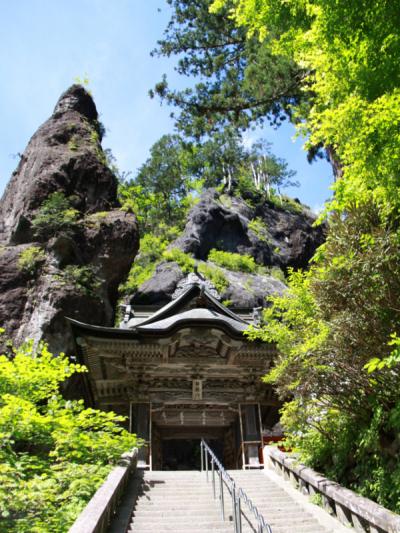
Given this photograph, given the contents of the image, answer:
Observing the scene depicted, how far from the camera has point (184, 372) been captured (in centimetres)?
1095

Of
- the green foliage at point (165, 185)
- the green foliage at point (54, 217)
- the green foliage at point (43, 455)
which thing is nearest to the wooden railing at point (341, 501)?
the green foliage at point (43, 455)

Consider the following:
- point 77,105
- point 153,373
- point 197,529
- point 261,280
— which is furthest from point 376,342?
point 77,105

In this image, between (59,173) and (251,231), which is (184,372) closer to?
(59,173)

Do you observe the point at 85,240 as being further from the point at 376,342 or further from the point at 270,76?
the point at 376,342

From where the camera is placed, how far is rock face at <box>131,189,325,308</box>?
23.6 meters

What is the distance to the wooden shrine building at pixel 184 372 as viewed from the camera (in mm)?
10047

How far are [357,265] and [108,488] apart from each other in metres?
4.53

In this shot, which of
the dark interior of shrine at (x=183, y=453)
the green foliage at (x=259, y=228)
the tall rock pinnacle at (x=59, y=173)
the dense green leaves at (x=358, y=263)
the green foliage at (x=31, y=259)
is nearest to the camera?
the dense green leaves at (x=358, y=263)

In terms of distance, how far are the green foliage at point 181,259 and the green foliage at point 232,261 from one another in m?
2.05

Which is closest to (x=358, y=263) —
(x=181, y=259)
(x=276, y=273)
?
(x=181, y=259)

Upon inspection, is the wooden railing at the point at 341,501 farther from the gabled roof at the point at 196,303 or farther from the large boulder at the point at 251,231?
the large boulder at the point at 251,231

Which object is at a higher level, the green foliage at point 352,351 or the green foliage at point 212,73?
the green foliage at point 212,73

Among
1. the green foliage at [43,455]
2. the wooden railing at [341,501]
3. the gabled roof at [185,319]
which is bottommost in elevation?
the wooden railing at [341,501]

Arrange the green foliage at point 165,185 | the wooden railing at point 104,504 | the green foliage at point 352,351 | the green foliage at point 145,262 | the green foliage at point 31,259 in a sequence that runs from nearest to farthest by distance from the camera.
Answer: the wooden railing at point 104,504 → the green foliage at point 352,351 → the green foliage at point 31,259 → the green foliage at point 145,262 → the green foliage at point 165,185
